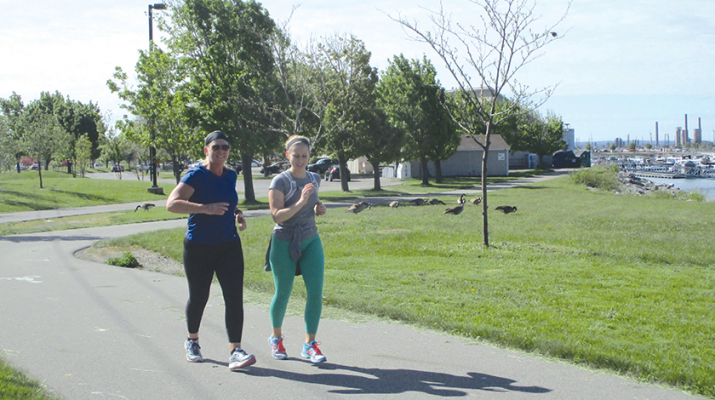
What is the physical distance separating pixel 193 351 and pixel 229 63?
75.4 ft

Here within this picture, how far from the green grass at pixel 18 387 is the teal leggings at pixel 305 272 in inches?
70.4

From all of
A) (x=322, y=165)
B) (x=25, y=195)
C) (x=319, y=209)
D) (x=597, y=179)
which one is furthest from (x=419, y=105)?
(x=319, y=209)

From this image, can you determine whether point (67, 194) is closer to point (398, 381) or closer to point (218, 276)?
point (218, 276)

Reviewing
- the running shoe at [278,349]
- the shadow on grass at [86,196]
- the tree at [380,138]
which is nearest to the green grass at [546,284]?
the running shoe at [278,349]

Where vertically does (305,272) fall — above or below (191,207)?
below

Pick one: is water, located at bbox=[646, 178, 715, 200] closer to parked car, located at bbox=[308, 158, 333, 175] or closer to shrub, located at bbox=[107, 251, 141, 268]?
parked car, located at bbox=[308, 158, 333, 175]

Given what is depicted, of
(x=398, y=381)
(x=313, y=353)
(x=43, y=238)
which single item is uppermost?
(x=43, y=238)

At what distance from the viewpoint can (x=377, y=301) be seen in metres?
6.73

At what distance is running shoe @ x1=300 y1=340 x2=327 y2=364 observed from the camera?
4738mm

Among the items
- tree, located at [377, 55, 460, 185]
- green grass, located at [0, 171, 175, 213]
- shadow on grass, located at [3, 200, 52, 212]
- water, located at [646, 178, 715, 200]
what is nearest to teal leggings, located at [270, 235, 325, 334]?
green grass, located at [0, 171, 175, 213]

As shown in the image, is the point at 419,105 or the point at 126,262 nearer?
the point at 126,262

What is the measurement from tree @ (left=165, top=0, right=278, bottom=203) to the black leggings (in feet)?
67.1

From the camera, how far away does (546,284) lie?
777 cm

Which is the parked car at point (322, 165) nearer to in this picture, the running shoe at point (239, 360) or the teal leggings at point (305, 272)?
the teal leggings at point (305, 272)
